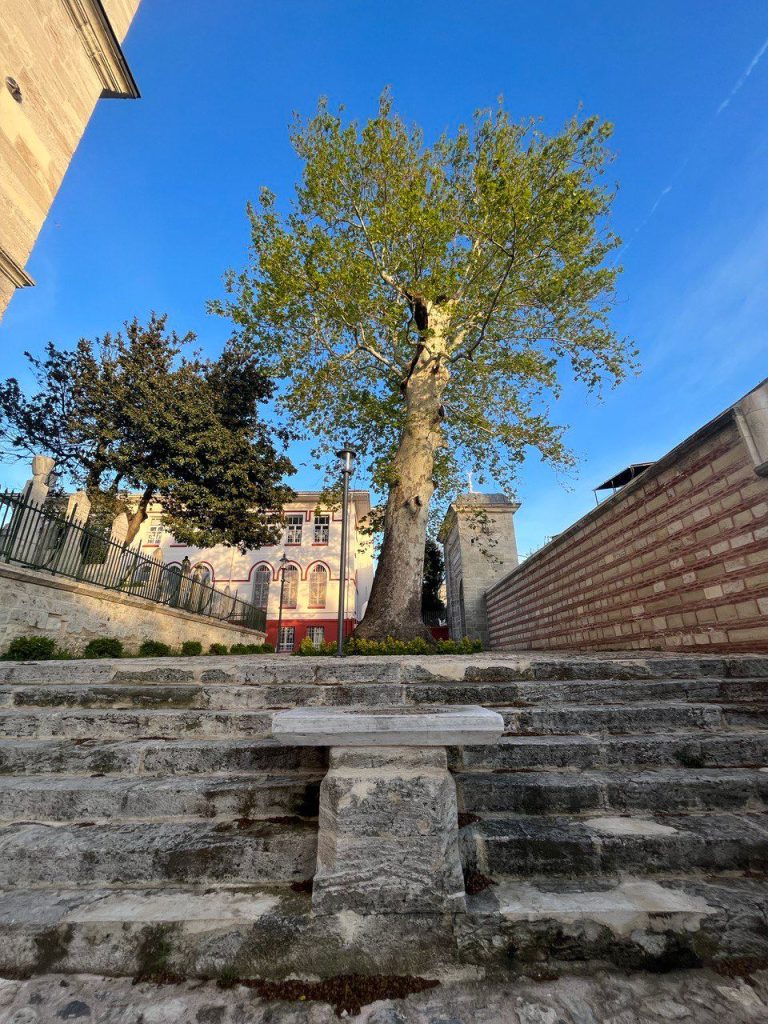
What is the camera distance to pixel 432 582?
85.0 feet

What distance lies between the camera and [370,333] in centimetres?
871

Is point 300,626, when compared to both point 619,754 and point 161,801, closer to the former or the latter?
point 161,801

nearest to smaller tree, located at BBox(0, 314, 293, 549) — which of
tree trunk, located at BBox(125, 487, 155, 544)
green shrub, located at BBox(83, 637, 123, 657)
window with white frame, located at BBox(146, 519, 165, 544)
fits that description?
tree trunk, located at BBox(125, 487, 155, 544)

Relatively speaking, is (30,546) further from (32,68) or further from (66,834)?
(32,68)

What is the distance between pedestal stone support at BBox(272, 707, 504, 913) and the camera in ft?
4.83

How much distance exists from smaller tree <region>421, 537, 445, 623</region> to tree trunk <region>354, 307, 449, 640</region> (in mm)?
18033

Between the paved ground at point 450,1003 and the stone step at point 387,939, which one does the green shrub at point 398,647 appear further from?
the paved ground at point 450,1003

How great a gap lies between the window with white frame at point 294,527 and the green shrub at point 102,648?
54.4 feet

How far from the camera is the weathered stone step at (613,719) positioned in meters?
2.57

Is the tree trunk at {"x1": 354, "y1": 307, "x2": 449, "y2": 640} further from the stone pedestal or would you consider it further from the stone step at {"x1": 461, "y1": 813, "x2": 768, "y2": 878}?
the stone pedestal

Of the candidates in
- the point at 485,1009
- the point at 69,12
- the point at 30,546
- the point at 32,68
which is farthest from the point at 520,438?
the point at 69,12

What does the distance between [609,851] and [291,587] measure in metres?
23.0

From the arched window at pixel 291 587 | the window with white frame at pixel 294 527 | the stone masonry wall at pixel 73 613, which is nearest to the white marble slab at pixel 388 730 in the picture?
the stone masonry wall at pixel 73 613

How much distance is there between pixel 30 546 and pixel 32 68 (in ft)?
25.1
